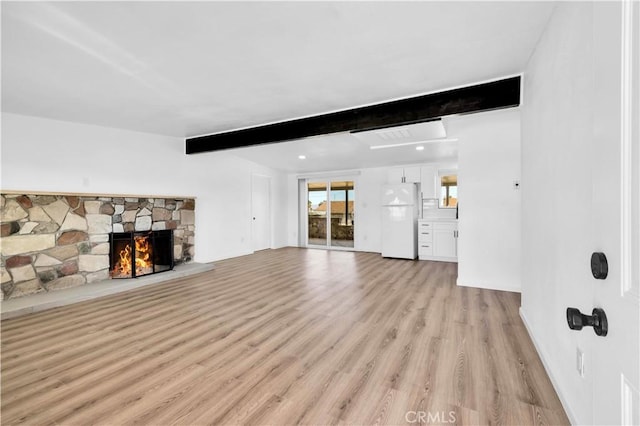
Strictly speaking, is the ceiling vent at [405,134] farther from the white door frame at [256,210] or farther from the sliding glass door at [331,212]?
the white door frame at [256,210]

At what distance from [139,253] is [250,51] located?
4018 millimetres

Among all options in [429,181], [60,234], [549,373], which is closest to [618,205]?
[549,373]

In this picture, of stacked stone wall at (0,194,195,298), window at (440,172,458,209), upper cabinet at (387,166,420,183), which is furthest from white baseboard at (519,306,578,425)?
stacked stone wall at (0,194,195,298)

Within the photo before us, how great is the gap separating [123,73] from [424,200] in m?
6.15

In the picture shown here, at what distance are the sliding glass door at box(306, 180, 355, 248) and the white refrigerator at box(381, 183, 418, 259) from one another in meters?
1.44

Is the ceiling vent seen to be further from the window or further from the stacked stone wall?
the stacked stone wall

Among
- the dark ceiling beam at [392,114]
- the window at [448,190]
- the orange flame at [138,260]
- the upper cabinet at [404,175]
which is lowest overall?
the orange flame at [138,260]

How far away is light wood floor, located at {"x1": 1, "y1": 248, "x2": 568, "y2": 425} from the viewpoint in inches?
67.1

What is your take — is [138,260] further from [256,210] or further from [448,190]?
[448,190]

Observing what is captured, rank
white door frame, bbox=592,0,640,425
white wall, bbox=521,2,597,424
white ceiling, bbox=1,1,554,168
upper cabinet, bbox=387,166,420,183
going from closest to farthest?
white door frame, bbox=592,0,640,425, white wall, bbox=521,2,597,424, white ceiling, bbox=1,1,554,168, upper cabinet, bbox=387,166,420,183

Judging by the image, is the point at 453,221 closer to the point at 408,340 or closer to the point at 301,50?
the point at 408,340

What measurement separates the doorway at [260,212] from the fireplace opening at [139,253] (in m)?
2.49

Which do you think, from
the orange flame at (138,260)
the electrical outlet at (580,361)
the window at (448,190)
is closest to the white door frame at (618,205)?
the electrical outlet at (580,361)

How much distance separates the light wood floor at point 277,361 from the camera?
5.59 ft
